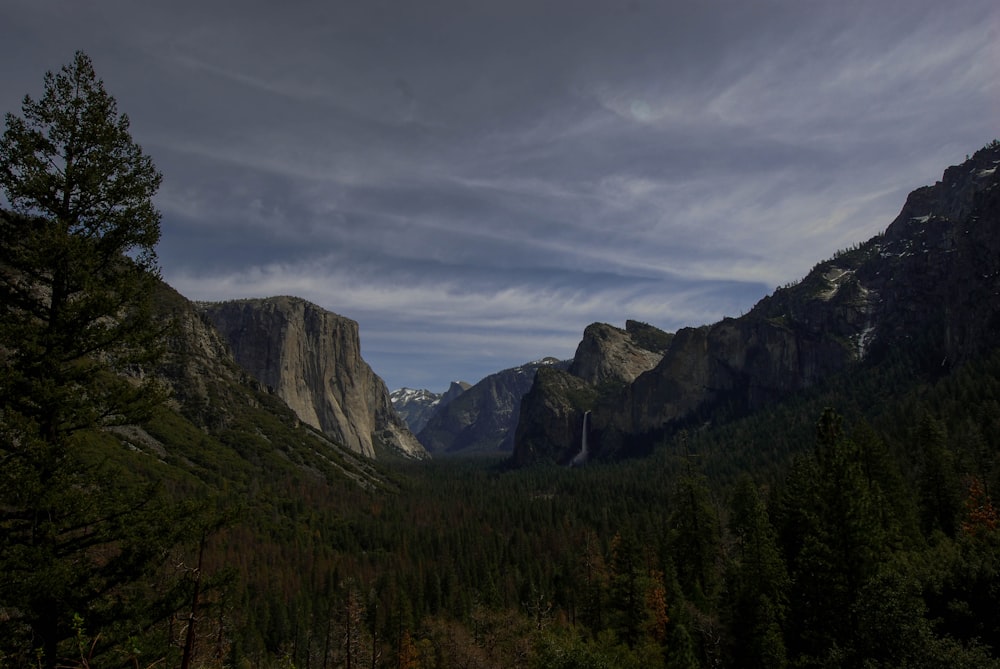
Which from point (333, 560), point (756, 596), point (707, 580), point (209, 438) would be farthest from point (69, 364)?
point (209, 438)

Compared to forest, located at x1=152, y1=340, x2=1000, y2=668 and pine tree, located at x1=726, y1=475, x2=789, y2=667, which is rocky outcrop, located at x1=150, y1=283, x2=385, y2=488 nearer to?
forest, located at x1=152, y1=340, x2=1000, y2=668

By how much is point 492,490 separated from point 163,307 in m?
138

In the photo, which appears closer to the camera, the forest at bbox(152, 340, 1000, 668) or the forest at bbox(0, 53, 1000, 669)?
the forest at bbox(0, 53, 1000, 669)

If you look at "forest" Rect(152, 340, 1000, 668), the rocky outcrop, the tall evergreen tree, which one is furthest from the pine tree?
the rocky outcrop

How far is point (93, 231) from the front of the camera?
39.4 ft

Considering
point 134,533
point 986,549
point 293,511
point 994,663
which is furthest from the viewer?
point 293,511

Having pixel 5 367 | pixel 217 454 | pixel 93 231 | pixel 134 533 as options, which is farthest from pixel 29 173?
pixel 217 454

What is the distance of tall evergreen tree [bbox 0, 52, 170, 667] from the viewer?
10211 millimetres

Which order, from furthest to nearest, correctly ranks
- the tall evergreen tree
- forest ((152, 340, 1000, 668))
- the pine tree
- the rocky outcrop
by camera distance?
1. the rocky outcrop
2. the pine tree
3. forest ((152, 340, 1000, 668))
4. the tall evergreen tree

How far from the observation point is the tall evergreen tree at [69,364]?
10.2 meters

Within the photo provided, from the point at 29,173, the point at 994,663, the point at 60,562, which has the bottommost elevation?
the point at 994,663

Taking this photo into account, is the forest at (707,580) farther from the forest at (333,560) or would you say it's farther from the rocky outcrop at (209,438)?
the rocky outcrop at (209,438)

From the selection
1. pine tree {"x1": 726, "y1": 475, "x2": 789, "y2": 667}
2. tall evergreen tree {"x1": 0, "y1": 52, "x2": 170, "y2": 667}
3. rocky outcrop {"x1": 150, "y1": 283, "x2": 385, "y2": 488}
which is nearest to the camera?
tall evergreen tree {"x1": 0, "y1": 52, "x2": 170, "y2": 667}

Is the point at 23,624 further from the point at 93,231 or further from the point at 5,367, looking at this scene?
the point at 93,231
